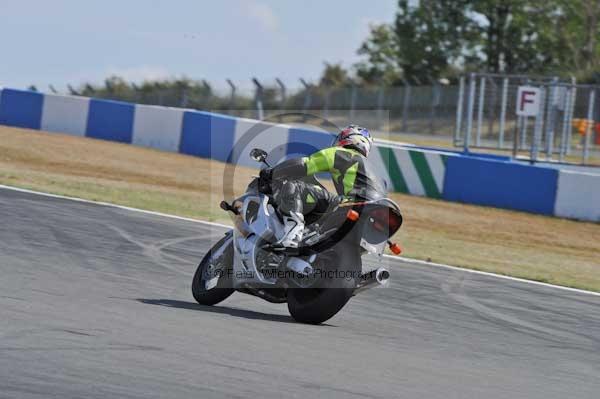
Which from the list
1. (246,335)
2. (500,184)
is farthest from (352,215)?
(500,184)

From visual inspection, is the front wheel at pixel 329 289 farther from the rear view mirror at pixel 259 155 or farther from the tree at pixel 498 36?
the tree at pixel 498 36

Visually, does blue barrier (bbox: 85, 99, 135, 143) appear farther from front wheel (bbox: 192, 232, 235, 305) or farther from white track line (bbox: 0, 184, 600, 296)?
front wheel (bbox: 192, 232, 235, 305)

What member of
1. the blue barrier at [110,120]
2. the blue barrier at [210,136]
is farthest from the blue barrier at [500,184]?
the blue barrier at [110,120]

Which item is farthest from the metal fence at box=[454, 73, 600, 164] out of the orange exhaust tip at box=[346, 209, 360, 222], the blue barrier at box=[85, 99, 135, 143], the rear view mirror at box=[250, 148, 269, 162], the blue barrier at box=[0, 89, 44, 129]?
the orange exhaust tip at box=[346, 209, 360, 222]

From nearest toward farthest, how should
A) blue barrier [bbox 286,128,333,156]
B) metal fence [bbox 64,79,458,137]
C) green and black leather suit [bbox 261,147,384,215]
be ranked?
green and black leather suit [bbox 261,147,384,215]
blue barrier [bbox 286,128,333,156]
metal fence [bbox 64,79,458,137]

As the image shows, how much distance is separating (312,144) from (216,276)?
23.3 feet

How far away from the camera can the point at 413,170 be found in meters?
22.2

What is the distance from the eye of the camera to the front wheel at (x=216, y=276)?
869 cm

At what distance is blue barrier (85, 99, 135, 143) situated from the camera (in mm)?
27031

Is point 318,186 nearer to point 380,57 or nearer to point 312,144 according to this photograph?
point 312,144

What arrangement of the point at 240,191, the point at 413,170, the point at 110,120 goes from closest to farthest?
the point at 240,191, the point at 413,170, the point at 110,120

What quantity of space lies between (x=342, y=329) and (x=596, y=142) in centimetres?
2026

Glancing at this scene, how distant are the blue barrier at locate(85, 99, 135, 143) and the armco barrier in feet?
0.07

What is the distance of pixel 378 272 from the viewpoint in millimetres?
7750
